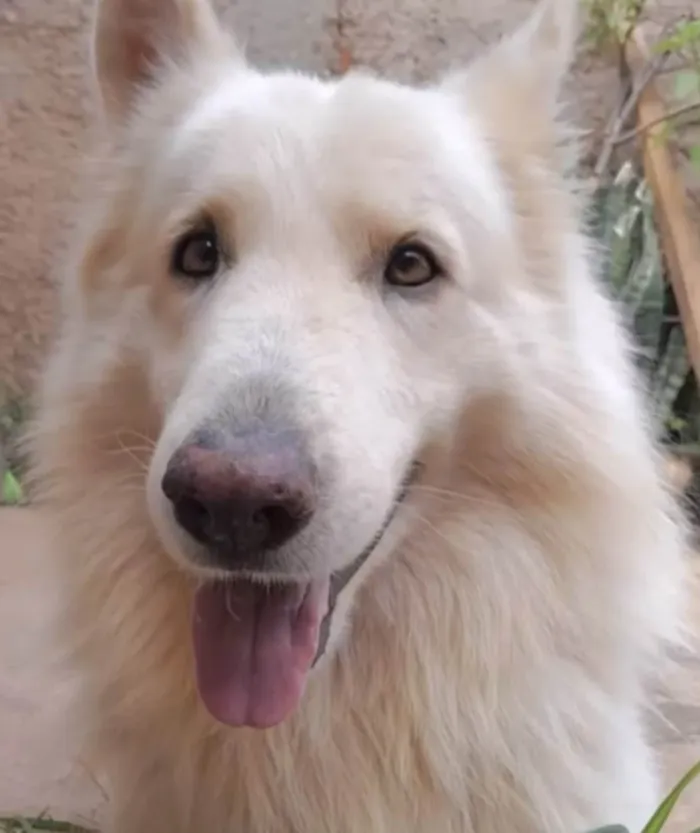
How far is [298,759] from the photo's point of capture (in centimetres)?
Answer: 138

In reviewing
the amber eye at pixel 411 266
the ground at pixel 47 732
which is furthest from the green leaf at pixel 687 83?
the amber eye at pixel 411 266

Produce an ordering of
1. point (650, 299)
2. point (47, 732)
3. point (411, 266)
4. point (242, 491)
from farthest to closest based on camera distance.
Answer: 1. point (650, 299)
2. point (47, 732)
3. point (411, 266)
4. point (242, 491)

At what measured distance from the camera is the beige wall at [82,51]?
342 centimetres

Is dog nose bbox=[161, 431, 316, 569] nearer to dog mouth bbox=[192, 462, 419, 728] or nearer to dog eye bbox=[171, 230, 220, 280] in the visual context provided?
dog mouth bbox=[192, 462, 419, 728]

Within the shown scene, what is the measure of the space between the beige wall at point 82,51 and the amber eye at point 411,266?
2.18 metres

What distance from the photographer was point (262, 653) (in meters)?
1.24

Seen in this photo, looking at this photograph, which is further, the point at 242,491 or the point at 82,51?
the point at 82,51

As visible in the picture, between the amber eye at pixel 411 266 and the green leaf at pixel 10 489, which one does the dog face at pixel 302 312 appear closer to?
the amber eye at pixel 411 266

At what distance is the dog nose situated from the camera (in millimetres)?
1032

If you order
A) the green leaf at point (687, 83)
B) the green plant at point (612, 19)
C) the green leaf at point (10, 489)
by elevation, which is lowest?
the green leaf at point (10, 489)

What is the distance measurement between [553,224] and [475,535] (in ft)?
1.36

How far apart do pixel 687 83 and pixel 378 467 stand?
2182mm

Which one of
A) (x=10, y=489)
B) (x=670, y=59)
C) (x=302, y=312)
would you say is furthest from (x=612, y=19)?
(x=302, y=312)

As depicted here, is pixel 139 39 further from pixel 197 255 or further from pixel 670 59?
pixel 670 59
